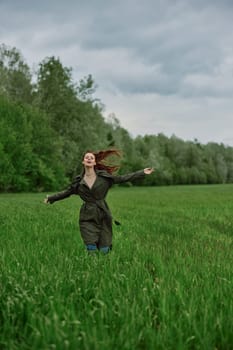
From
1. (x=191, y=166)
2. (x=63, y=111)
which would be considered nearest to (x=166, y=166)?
(x=191, y=166)

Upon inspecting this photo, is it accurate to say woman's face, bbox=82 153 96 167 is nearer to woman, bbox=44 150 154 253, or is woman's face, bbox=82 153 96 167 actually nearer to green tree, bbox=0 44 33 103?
woman, bbox=44 150 154 253

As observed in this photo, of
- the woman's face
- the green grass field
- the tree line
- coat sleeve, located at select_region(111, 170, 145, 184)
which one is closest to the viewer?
the green grass field

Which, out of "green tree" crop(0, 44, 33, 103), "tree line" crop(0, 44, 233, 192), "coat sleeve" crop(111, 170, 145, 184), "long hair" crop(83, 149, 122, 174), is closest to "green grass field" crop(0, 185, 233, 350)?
"coat sleeve" crop(111, 170, 145, 184)

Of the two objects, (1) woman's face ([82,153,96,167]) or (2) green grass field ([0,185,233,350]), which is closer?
(2) green grass field ([0,185,233,350])

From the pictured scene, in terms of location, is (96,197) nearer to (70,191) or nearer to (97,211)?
(97,211)

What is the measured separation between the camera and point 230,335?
2734 mm

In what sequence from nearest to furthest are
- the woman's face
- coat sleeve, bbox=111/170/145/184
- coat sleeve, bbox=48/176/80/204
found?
coat sleeve, bbox=111/170/145/184, the woman's face, coat sleeve, bbox=48/176/80/204

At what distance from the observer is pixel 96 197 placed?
21.2 feet

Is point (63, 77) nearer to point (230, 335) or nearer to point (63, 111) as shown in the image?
point (63, 111)

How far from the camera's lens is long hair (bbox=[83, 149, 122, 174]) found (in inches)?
264

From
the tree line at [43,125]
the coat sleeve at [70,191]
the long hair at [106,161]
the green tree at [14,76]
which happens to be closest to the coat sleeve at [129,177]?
the long hair at [106,161]

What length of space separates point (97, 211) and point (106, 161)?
3.00 feet

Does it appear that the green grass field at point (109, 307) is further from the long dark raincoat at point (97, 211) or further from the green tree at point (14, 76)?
the green tree at point (14, 76)

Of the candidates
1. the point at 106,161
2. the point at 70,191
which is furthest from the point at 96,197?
the point at 106,161
